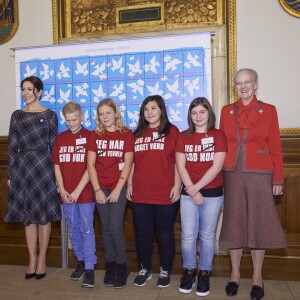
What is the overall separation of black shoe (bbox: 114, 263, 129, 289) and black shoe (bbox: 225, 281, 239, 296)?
0.68 meters

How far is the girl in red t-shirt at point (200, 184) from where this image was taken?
2242 millimetres

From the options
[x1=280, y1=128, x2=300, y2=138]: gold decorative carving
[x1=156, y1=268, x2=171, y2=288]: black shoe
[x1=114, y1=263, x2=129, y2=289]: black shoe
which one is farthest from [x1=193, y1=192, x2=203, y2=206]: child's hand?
[x1=280, y1=128, x2=300, y2=138]: gold decorative carving

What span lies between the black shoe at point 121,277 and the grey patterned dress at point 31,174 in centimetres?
57

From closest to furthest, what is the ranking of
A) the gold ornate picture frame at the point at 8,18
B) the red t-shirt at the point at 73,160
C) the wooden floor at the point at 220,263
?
the red t-shirt at the point at 73,160 < the wooden floor at the point at 220,263 < the gold ornate picture frame at the point at 8,18

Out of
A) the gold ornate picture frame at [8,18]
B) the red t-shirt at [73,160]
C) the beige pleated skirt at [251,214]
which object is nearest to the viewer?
the beige pleated skirt at [251,214]

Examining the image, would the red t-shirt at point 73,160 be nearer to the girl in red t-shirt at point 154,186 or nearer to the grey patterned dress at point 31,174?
the grey patterned dress at point 31,174

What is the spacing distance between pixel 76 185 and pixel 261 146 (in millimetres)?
1266

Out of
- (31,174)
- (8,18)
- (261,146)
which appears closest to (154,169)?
(261,146)

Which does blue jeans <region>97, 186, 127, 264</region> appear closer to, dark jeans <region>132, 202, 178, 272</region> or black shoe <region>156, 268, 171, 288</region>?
dark jeans <region>132, 202, 178, 272</region>

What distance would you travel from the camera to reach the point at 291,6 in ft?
9.76

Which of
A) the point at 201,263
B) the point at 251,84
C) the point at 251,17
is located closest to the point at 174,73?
the point at 251,84

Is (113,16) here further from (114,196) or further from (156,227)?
(156,227)

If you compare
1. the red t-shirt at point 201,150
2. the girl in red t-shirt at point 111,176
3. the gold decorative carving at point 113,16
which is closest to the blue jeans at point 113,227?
the girl in red t-shirt at point 111,176

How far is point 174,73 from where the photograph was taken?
2.75m
